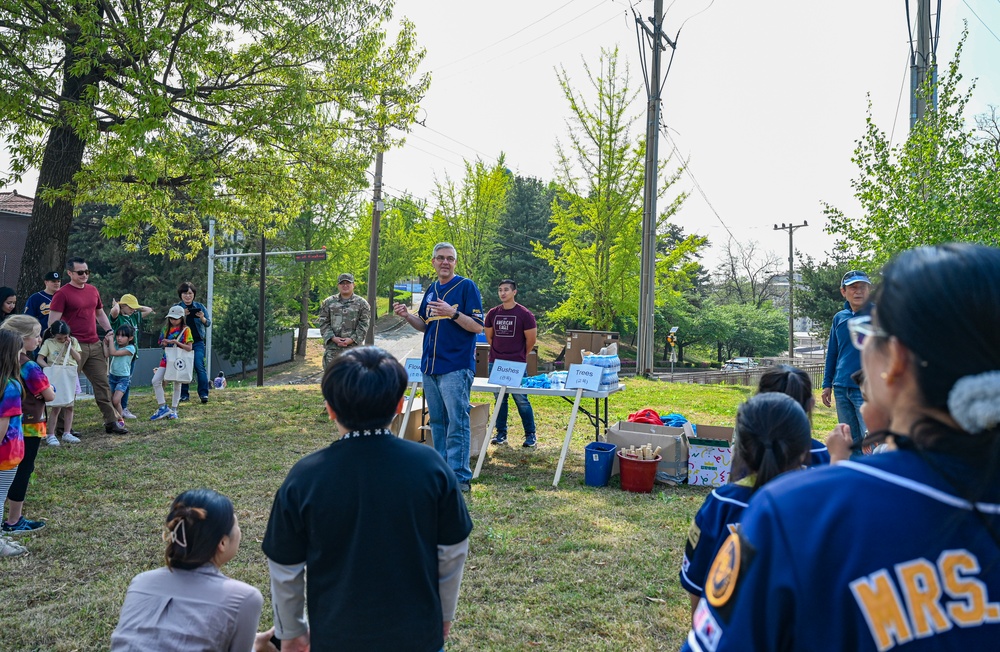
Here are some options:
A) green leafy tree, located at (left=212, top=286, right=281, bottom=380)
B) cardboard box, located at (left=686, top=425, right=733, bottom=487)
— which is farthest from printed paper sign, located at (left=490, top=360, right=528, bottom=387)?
green leafy tree, located at (left=212, top=286, right=281, bottom=380)

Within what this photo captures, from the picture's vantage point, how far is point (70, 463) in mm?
6582

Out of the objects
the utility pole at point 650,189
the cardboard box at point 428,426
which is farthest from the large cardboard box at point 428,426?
the utility pole at point 650,189

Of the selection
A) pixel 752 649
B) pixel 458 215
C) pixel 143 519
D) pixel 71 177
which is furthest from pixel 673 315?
pixel 752 649

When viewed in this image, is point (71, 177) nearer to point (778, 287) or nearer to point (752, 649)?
point (752, 649)

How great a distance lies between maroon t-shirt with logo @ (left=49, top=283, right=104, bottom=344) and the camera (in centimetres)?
754

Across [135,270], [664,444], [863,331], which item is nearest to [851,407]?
[664,444]

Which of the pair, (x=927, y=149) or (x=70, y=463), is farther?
(x=927, y=149)

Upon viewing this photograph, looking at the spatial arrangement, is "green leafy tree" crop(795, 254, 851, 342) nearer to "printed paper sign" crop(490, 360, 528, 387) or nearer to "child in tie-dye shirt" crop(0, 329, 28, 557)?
Answer: "printed paper sign" crop(490, 360, 528, 387)

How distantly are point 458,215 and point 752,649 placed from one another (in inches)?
1262

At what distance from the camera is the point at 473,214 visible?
1272 inches

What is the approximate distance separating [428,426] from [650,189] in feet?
37.2

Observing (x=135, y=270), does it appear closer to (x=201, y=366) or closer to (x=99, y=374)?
(x=201, y=366)

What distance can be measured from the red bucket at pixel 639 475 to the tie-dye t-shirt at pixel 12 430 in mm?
4575

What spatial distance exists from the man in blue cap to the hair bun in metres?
5.31
